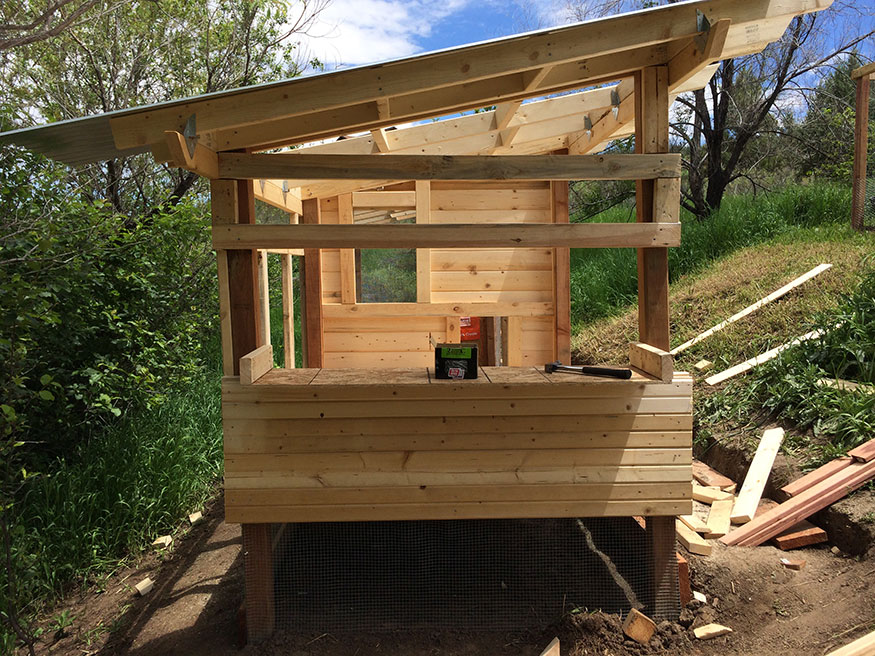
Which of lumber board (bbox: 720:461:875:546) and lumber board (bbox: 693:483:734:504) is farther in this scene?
lumber board (bbox: 693:483:734:504)

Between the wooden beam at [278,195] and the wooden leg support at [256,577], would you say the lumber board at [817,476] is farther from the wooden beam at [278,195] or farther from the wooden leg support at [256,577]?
the wooden beam at [278,195]

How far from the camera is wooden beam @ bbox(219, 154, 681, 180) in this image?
321cm

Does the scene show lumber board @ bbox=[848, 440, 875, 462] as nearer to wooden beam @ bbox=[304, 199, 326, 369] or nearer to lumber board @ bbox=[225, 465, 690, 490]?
lumber board @ bbox=[225, 465, 690, 490]

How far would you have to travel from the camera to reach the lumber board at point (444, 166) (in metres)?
3.21

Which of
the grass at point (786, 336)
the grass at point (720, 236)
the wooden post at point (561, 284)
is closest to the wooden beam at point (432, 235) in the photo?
the grass at point (786, 336)

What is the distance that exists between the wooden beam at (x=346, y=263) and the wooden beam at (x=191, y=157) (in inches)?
141

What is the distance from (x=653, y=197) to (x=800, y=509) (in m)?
2.46

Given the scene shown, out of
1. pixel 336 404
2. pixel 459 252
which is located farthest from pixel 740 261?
pixel 336 404

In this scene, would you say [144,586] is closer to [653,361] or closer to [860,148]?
[653,361]

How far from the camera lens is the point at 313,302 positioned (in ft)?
22.5

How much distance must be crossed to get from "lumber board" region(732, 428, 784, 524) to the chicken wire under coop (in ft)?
3.79

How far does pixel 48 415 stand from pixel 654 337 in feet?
15.4

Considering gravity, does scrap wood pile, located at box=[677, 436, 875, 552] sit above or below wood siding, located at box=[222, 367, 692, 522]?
below

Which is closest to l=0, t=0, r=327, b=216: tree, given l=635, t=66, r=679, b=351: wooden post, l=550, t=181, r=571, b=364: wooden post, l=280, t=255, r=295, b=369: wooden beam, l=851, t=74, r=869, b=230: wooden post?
l=280, t=255, r=295, b=369: wooden beam
